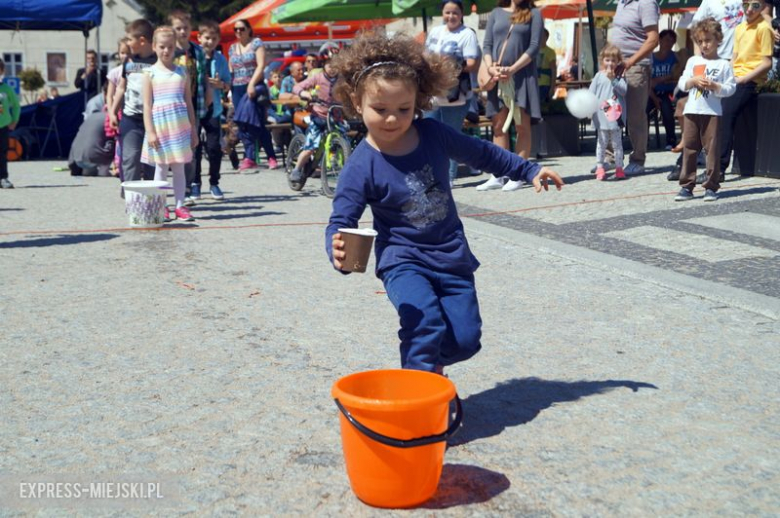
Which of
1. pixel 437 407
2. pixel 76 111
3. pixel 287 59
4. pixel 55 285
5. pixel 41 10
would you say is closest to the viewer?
pixel 437 407

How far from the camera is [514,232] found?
27.7ft

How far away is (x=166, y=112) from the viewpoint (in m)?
9.52

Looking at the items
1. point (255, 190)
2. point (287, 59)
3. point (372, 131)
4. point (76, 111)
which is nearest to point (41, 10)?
point (76, 111)

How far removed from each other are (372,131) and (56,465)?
1623 mm

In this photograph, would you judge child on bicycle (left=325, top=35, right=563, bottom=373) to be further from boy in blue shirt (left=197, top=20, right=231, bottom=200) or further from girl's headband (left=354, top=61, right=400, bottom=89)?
boy in blue shirt (left=197, top=20, right=231, bottom=200)

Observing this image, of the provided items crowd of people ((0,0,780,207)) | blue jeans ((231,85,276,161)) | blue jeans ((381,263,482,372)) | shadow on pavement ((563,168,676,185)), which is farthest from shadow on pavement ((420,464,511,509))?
blue jeans ((231,85,276,161))

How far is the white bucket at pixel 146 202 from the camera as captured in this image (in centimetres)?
909

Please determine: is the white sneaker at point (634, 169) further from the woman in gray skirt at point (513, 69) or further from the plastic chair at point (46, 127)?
the plastic chair at point (46, 127)

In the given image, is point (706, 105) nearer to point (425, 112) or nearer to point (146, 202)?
point (425, 112)

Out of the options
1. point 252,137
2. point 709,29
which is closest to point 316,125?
point 252,137

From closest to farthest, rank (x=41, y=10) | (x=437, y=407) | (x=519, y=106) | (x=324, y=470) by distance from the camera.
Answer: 1. (x=437, y=407)
2. (x=324, y=470)
3. (x=519, y=106)
4. (x=41, y=10)

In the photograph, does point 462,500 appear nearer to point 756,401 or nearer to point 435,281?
point 435,281

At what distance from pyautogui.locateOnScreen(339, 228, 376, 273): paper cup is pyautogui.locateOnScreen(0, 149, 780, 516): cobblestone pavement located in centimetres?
66

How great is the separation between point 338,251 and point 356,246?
3.4 inches
